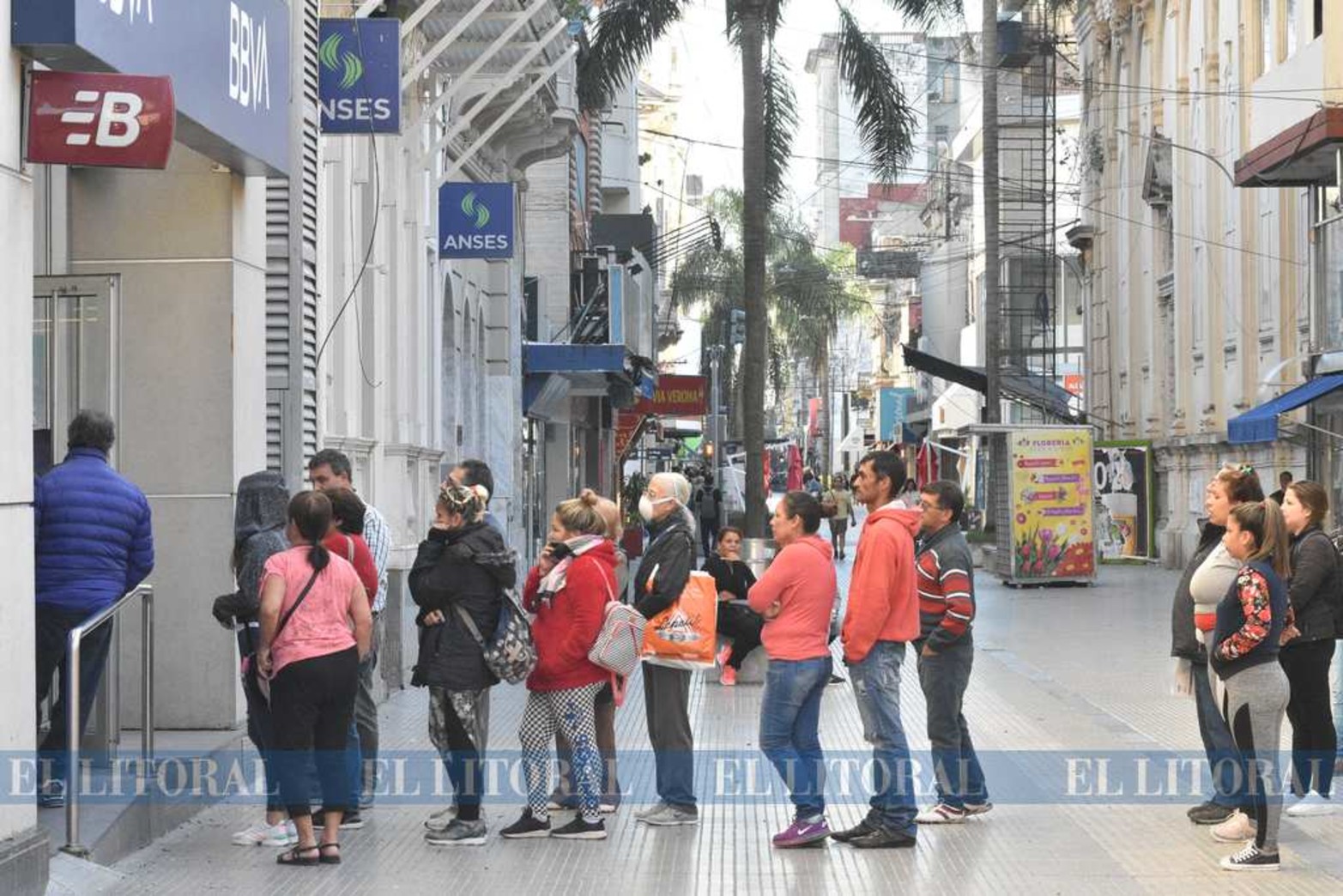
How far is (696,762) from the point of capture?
12.8m

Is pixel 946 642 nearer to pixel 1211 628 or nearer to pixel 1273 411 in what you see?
pixel 1211 628

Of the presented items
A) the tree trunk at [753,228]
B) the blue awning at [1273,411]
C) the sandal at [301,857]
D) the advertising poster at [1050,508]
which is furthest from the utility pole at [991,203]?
the sandal at [301,857]

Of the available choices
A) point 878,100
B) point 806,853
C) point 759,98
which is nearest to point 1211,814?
point 806,853

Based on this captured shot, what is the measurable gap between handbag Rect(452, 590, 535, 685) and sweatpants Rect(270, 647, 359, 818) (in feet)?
2.12

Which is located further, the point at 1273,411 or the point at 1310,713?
the point at 1273,411

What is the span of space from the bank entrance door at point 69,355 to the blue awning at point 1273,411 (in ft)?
59.9

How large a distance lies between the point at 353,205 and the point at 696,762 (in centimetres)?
718

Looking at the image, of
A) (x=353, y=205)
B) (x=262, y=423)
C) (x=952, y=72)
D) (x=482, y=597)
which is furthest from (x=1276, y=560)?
(x=952, y=72)

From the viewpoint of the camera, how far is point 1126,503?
3816cm

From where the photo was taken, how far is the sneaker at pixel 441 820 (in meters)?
9.95

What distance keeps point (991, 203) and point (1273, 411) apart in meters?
9.78

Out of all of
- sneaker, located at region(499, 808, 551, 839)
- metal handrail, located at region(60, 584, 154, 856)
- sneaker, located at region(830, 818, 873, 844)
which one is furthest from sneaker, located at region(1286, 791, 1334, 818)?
metal handrail, located at region(60, 584, 154, 856)

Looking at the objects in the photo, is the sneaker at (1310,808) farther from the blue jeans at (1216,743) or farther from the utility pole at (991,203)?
the utility pole at (991,203)

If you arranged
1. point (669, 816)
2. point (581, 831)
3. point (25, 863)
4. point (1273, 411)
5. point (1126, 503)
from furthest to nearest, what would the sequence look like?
point (1126, 503) → point (1273, 411) → point (669, 816) → point (581, 831) → point (25, 863)
